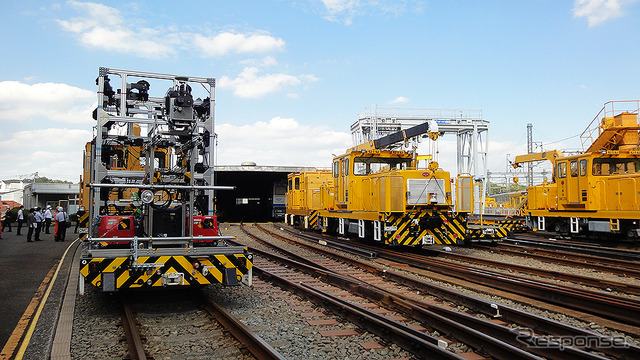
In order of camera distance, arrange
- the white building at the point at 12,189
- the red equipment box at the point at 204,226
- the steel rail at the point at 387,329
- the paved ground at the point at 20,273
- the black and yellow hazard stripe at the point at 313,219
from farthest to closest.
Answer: the white building at the point at 12,189 < the black and yellow hazard stripe at the point at 313,219 < the red equipment box at the point at 204,226 < the paved ground at the point at 20,273 < the steel rail at the point at 387,329

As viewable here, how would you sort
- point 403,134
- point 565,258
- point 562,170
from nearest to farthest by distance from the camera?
point 565,258 < point 403,134 < point 562,170

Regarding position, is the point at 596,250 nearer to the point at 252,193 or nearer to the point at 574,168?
the point at 574,168

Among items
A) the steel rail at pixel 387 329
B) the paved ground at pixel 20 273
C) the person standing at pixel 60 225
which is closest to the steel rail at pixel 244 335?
the steel rail at pixel 387 329

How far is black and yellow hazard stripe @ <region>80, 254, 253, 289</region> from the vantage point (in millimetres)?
5906

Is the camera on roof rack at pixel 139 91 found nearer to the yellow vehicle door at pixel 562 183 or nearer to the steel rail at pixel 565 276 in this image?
the steel rail at pixel 565 276

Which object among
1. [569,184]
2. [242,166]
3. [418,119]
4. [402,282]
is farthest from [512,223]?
[418,119]

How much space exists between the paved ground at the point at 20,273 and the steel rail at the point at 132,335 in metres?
1.30

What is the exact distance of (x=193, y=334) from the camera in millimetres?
5645

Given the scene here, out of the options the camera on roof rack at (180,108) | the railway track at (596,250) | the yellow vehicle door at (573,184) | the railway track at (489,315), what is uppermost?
the camera on roof rack at (180,108)

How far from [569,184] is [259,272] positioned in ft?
40.4

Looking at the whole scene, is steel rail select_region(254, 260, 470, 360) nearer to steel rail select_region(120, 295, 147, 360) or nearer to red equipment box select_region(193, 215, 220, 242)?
red equipment box select_region(193, 215, 220, 242)

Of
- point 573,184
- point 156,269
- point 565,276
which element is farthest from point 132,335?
point 573,184

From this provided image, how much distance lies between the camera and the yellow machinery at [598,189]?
47.2ft

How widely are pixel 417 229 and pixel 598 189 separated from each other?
7.32 metres
